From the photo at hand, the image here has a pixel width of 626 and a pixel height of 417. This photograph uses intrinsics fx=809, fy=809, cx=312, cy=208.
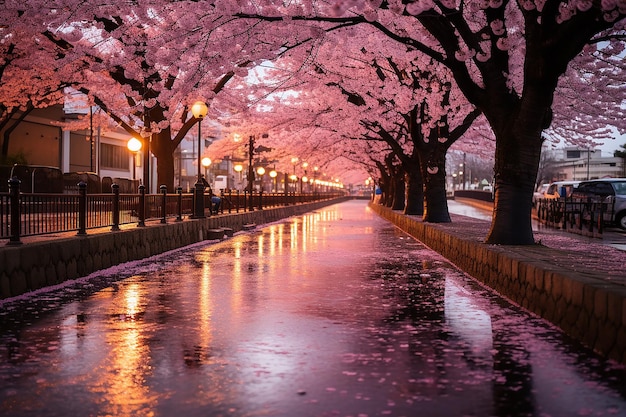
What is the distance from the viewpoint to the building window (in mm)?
76875

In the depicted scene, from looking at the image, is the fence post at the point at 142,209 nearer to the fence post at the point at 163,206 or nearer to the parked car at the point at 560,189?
the fence post at the point at 163,206

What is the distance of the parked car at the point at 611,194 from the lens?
30.4 m

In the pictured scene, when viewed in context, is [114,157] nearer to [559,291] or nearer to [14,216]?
[14,216]

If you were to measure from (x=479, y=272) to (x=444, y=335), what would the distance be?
20.2 feet

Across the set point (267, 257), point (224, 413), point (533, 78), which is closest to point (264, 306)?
point (224, 413)

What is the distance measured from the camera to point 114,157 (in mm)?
80312

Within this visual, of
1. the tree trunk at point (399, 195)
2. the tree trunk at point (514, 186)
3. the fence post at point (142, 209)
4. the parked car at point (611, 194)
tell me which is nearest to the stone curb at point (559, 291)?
the tree trunk at point (514, 186)

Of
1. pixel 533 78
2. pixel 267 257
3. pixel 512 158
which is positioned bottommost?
pixel 267 257

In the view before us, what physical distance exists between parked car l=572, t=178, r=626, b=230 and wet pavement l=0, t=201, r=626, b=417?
18.4m

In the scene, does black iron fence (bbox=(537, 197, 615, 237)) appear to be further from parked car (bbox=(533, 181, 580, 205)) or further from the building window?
the building window

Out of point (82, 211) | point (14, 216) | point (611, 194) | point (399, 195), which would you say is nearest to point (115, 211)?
point (82, 211)

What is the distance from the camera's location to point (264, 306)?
1088 cm

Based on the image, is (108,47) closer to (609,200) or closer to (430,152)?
(430,152)

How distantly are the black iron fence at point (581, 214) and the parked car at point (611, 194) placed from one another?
146 millimetres
